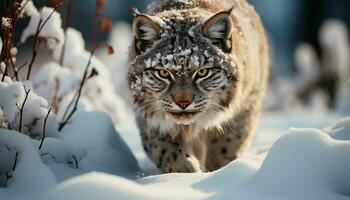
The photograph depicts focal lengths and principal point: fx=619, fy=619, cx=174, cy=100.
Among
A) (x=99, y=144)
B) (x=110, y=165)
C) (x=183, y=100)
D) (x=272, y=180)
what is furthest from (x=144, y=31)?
(x=272, y=180)

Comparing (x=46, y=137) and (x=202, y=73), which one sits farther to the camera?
(x=202, y=73)

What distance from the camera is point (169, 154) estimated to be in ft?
12.8

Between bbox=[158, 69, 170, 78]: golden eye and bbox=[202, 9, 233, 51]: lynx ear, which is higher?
bbox=[202, 9, 233, 51]: lynx ear

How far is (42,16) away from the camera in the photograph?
384cm

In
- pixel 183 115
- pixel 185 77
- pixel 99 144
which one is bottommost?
pixel 99 144

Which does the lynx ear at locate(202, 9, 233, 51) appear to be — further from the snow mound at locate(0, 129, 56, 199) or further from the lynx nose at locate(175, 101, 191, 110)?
the snow mound at locate(0, 129, 56, 199)

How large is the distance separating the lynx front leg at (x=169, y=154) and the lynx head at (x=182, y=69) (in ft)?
0.42

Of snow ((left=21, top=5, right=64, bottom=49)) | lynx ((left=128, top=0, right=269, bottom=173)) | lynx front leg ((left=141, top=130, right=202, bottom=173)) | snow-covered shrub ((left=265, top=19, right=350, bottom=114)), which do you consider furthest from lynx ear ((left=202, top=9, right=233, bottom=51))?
snow-covered shrub ((left=265, top=19, right=350, bottom=114))

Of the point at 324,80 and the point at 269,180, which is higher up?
the point at 269,180

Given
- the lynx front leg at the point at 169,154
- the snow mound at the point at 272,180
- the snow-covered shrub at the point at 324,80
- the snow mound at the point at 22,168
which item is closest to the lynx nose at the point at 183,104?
the lynx front leg at the point at 169,154

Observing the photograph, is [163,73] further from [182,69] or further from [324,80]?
[324,80]

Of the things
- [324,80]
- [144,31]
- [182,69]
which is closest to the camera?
[182,69]

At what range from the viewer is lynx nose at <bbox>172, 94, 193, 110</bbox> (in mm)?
3604

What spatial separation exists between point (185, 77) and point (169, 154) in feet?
1.83
